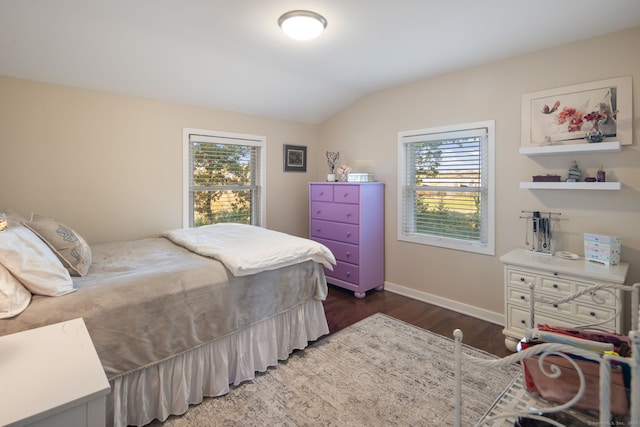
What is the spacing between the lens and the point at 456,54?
281 cm

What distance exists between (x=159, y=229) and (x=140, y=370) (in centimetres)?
185

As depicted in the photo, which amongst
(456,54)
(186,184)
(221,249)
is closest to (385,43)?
(456,54)

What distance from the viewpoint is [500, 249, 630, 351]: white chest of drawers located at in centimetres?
209

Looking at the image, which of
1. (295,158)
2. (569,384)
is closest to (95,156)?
(295,158)

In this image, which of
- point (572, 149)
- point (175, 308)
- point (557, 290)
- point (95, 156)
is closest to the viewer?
point (175, 308)

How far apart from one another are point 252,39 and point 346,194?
1856mm

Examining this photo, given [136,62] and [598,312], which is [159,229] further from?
[598,312]

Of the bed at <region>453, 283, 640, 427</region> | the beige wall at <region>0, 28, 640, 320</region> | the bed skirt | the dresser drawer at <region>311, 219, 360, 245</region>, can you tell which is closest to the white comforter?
the bed skirt

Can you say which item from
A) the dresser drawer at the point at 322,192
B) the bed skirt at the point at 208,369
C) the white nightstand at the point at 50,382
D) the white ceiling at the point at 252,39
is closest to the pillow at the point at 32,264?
the white nightstand at the point at 50,382

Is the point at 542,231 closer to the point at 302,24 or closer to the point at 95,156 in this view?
the point at 302,24

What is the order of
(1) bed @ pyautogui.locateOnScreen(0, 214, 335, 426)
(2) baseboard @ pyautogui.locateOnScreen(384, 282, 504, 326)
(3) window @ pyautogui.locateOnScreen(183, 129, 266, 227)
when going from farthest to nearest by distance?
1. (3) window @ pyautogui.locateOnScreen(183, 129, 266, 227)
2. (2) baseboard @ pyautogui.locateOnScreen(384, 282, 504, 326)
3. (1) bed @ pyautogui.locateOnScreen(0, 214, 335, 426)

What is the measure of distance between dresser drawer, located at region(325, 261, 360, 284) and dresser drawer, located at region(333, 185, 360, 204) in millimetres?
756

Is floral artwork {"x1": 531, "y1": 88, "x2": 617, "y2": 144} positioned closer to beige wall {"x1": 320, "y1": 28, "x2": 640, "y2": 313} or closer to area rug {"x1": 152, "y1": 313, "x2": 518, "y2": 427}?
beige wall {"x1": 320, "y1": 28, "x2": 640, "y2": 313}

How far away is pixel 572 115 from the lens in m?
2.51
